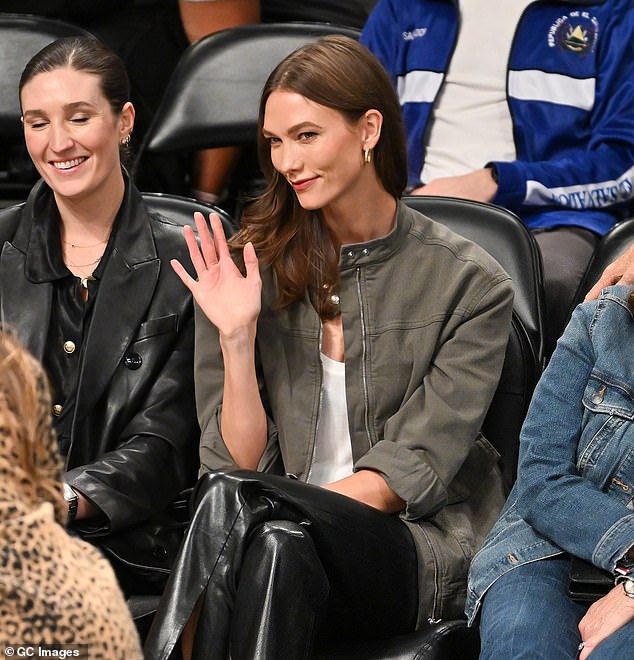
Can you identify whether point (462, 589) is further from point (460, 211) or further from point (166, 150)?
point (166, 150)

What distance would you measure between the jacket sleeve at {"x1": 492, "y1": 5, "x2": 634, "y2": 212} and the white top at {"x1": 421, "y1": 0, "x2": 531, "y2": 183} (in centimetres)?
16

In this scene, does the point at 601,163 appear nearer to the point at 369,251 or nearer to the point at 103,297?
the point at 369,251

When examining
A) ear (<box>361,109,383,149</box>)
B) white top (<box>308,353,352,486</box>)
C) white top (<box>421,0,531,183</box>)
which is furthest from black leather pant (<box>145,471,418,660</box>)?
white top (<box>421,0,531,183</box>)

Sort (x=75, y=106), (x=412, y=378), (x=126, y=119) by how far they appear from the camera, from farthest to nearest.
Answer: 1. (x=126, y=119)
2. (x=75, y=106)
3. (x=412, y=378)

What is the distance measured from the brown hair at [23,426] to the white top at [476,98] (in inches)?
96.4

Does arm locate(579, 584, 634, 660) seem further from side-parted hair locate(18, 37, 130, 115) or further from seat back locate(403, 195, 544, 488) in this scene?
side-parted hair locate(18, 37, 130, 115)

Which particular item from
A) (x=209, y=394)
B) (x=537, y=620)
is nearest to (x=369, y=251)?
(x=209, y=394)

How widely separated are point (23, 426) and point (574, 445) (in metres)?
1.31

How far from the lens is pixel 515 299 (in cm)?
271

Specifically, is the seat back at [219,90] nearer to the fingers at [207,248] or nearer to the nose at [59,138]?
the nose at [59,138]

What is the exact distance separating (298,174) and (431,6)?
4.22 ft

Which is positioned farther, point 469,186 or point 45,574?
point 469,186

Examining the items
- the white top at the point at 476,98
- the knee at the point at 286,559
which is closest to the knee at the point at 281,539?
the knee at the point at 286,559

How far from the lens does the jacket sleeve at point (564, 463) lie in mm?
2137
